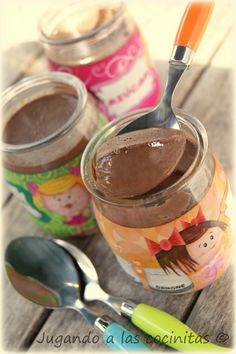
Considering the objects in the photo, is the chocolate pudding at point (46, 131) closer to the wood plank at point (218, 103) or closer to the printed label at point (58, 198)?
the printed label at point (58, 198)

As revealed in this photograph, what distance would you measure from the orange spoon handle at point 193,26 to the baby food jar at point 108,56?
26 cm

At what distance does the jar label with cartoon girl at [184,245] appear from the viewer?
659 mm

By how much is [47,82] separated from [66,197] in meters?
0.19

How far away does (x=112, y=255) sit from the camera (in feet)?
2.68

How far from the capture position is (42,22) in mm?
994

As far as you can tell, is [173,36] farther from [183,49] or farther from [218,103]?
[183,49]

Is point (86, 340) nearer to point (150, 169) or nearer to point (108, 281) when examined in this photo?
point (108, 281)

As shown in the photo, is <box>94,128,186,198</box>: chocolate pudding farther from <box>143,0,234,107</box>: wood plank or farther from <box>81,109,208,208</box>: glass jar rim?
<box>143,0,234,107</box>: wood plank

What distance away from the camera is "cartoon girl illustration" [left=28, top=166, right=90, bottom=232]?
0.80 meters

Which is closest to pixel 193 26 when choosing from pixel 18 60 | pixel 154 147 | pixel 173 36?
pixel 154 147

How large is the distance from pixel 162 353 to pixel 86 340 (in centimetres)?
11

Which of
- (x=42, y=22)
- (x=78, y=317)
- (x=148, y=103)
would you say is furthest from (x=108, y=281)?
(x=42, y=22)

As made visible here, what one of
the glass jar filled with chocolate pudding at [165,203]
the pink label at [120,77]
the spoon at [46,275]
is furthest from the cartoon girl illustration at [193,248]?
the pink label at [120,77]

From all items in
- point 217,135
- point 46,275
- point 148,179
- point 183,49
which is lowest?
point 46,275
